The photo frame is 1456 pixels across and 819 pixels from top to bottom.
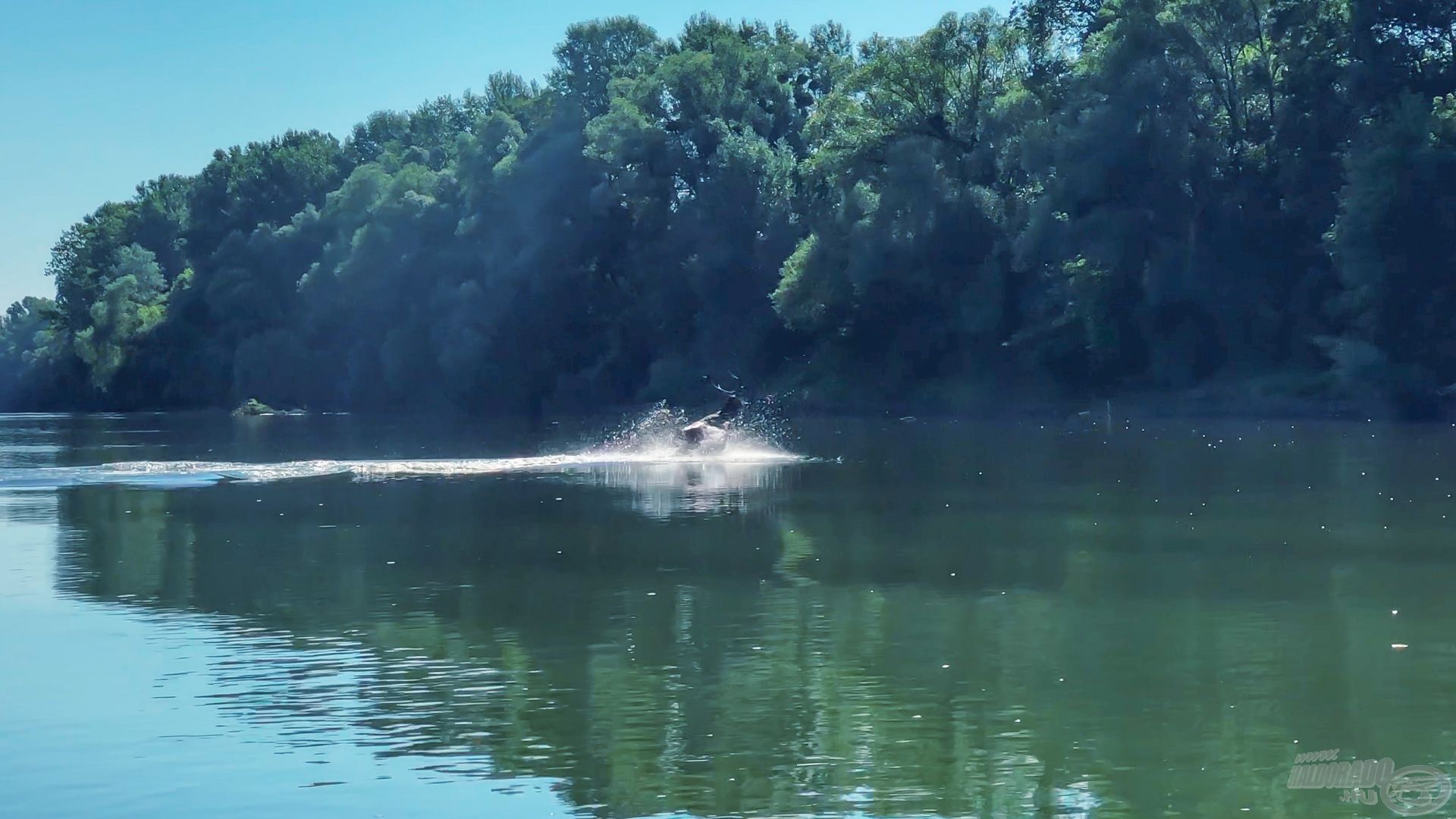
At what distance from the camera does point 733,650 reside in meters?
17.8

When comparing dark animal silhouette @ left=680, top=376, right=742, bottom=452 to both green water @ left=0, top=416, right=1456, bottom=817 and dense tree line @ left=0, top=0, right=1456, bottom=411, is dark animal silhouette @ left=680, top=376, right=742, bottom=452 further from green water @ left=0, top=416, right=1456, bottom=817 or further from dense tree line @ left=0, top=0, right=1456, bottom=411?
dense tree line @ left=0, top=0, right=1456, bottom=411

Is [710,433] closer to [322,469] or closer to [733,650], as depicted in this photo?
[322,469]

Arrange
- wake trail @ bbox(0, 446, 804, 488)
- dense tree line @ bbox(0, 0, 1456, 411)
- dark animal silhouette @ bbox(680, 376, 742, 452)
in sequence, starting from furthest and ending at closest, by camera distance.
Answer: dense tree line @ bbox(0, 0, 1456, 411)
dark animal silhouette @ bbox(680, 376, 742, 452)
wake trail @ bbox(0, 446, 804, 488)

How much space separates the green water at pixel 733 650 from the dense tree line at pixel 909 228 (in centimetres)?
3518

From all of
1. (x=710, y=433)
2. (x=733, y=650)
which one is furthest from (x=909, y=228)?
(x=733, y=650)

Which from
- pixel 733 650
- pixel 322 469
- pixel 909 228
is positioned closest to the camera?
pixel 733 650

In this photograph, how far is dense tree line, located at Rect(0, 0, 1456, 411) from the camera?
67.7 m

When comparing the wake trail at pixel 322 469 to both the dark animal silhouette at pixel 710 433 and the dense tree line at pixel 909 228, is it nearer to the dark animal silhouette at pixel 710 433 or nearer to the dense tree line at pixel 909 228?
the dark animal silhouette at pixel 710 433

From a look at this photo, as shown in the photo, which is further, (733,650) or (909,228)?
(909,228)

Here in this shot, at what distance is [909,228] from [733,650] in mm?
64080

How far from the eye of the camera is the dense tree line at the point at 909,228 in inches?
2665

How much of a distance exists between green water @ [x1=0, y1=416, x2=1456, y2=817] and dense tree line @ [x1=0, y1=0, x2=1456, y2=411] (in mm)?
35181

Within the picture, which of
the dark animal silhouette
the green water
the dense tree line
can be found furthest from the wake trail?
the dense tree line

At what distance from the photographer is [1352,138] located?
6844cm
